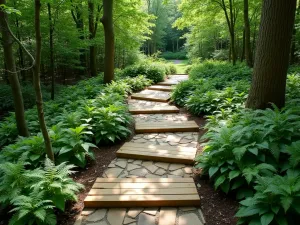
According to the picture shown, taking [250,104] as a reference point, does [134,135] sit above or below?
below

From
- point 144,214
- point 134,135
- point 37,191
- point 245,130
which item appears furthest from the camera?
point 134,135

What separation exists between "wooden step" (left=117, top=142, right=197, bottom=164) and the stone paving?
0.30 feet

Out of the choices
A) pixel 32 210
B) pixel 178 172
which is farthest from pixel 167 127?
pixel 32 210

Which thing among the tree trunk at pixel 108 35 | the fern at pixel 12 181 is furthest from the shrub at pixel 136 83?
the fern at pixel 12 181

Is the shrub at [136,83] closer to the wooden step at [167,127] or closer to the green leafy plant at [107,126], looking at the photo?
the wooden step at [167,127]

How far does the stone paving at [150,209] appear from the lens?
290 cm

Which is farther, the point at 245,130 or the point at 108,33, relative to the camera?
the point at 108,33

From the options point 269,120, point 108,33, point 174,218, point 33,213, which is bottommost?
point 174,218

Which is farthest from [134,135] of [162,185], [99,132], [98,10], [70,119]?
[98,10]

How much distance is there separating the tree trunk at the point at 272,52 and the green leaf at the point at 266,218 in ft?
8.81

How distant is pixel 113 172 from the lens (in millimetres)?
4047

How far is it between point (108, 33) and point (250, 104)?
22.5 ft

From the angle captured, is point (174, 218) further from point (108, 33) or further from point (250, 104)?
point (108, 33)

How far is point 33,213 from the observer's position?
2588 mm
